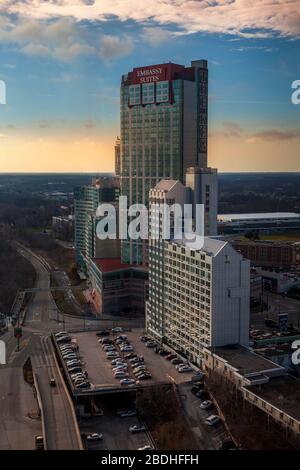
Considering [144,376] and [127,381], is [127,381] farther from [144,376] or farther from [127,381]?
[144,376]

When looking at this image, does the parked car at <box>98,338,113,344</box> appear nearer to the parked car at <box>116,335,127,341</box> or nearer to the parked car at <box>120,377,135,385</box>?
the parked car at <box>116,335,127,341</box>

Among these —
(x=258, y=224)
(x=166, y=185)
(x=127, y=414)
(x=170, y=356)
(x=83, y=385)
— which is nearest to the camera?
(x=127, y=414)

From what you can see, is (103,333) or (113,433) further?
(103,333)

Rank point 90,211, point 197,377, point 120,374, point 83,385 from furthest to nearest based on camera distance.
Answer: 1. point 90,211
2. point 120,374
3. point 197,377
4. point 83,385

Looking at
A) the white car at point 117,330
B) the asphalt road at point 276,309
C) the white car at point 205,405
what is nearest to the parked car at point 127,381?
the white car at point 205,405

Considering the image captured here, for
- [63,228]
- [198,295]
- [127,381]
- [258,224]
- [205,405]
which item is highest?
[258,224]

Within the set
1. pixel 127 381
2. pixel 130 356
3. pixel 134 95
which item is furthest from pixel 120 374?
pixel 134 95
